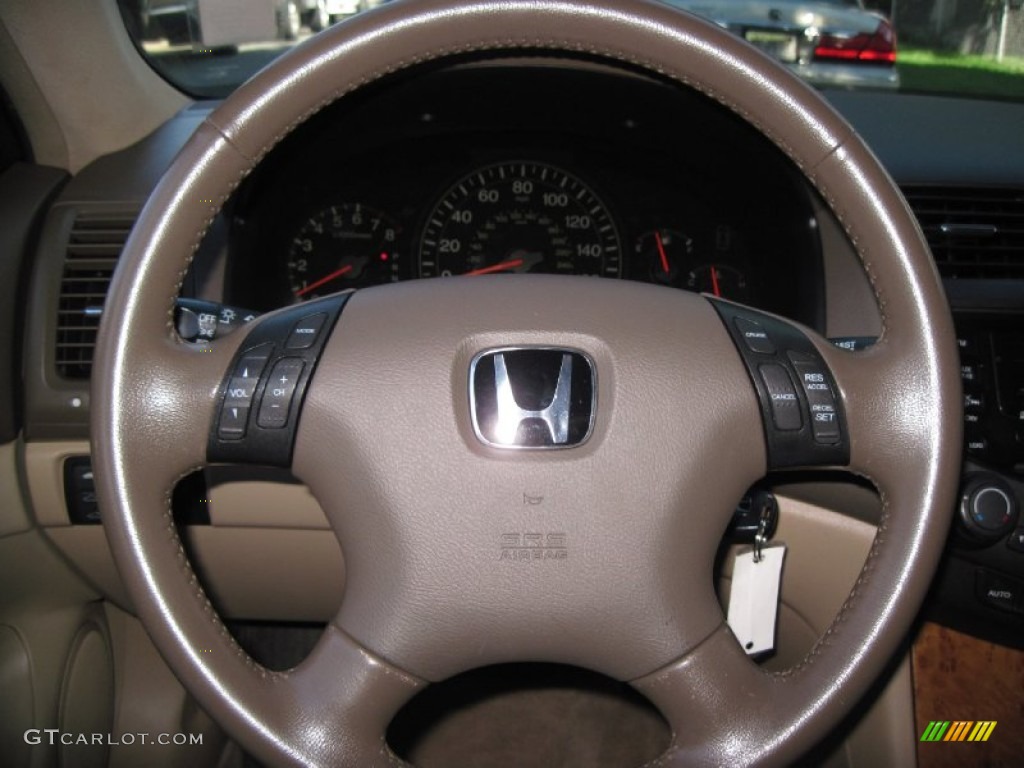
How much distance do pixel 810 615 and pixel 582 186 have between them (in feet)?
2.81

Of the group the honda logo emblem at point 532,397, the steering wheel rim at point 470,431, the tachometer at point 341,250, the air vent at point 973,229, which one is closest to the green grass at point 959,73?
the air vent at point 973,229

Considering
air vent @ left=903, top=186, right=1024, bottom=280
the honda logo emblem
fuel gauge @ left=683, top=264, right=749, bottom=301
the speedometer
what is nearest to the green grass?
air vent @ left=903, top=186, right=1024, bottom=280

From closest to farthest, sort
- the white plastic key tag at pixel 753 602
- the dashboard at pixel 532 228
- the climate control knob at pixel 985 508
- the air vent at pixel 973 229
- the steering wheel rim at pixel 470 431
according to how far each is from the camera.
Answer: the steering wheel rim at pixel 470 431, the white plastic key tag at pixel 753 602, the climate control knob at pixel 985 508, the dashboard at pixel 532 228, the air vent at pixel 973 229

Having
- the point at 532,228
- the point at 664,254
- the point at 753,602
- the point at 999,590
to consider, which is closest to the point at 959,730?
the point at 999,590

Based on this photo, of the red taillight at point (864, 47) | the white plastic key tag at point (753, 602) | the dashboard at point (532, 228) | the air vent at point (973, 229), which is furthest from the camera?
the red taillight at point (864, 47)

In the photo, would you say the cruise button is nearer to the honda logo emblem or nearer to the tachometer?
the honda logo emblem

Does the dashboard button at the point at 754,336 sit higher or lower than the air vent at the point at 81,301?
higher

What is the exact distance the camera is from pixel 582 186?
2039 mm

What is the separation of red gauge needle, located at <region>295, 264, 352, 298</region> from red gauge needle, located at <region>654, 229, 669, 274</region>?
0.57 m

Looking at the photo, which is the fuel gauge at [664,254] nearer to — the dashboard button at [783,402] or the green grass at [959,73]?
the green grass at [959,73]

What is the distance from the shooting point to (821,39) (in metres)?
1.97

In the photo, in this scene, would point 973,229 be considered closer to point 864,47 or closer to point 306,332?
point 864,47

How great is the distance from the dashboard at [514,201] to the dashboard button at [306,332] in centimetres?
74

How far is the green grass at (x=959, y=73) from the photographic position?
79.2 inches
